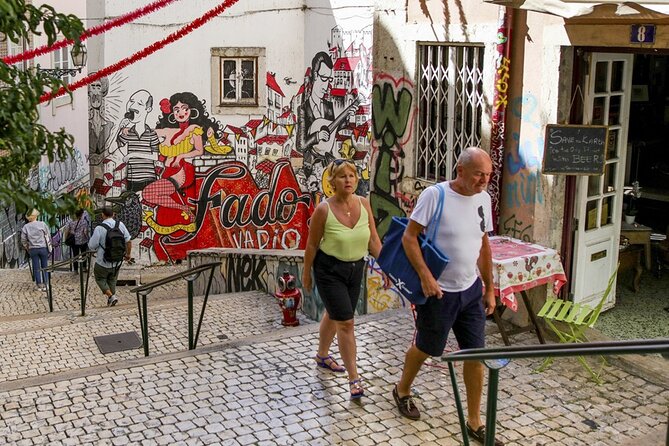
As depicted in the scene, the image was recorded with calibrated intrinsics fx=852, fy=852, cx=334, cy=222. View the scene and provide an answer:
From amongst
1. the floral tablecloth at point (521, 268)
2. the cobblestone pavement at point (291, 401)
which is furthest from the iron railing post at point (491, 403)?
the floral tablecloth at point (521, 268)

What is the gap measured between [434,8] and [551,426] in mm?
4954

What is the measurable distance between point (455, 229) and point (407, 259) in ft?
1.20

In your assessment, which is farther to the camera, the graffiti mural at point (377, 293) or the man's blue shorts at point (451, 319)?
the graffiti mural at point (377, 293)

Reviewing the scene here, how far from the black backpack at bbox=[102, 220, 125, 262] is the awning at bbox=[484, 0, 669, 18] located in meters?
6.67

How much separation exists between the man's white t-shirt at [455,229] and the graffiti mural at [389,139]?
4.44 meters

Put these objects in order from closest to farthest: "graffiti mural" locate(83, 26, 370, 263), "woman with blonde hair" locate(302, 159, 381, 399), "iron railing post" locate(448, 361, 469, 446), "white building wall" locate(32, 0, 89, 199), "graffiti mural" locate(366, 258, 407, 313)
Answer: "iron railing post" locate(448, 361, 469, 446), "woman with blonde hair" locate(302, 159, 381, 399), "graffiti mural" locate(366, 258, 407, 313), "graffiti mural" locate(83, 26, 370, 263), "white building wall" locate(32, 0, 89, 199)

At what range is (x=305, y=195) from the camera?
15242 mm

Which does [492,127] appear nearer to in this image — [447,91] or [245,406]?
[447,91]

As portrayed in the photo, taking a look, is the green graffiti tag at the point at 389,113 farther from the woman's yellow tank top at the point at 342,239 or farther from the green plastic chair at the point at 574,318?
the woman's yellow tank top at the point at 342,239

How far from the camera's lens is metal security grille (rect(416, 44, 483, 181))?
8.56 meters

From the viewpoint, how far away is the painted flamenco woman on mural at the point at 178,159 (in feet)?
49.1

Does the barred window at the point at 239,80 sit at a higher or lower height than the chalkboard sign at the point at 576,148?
higher

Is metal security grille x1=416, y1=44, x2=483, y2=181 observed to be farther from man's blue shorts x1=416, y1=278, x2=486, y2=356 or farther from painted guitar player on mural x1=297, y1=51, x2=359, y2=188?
painted guitar player on mural x1=297, y1=51, x2=359, y2=188

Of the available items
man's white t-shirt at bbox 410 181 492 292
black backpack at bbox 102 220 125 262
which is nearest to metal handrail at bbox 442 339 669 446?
man's white t-shirt at bbox 410 181 492 292
